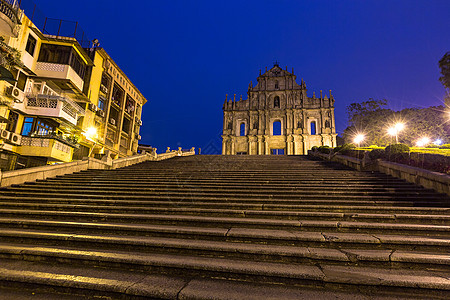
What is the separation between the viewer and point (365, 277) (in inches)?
115

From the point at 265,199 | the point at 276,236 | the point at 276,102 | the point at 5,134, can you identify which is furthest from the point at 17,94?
the point at 276,102

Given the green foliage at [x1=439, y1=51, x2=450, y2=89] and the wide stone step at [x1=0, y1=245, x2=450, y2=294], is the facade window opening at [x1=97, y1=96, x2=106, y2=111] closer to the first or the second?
the wide stone step at [x1=0, y1=245, x2=450, y2=294]

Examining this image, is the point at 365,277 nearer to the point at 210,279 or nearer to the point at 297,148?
the point at 210,279

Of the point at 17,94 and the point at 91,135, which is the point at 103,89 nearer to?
the point at 91,135

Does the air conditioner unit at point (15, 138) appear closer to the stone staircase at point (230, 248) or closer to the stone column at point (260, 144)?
the stone staircase at point (230, 248)

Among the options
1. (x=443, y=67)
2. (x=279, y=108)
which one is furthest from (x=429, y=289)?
(x=279, y=108)

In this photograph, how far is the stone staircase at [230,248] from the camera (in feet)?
9.31

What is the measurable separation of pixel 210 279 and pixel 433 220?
5.24 meters

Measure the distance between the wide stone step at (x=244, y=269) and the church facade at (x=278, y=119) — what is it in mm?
33282

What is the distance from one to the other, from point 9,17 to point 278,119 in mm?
34136

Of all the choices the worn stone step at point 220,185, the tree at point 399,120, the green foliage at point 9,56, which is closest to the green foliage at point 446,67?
the tree at point 399,120

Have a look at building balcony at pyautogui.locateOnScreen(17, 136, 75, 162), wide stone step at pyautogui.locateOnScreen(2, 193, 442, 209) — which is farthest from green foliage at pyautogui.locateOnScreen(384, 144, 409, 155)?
building balcony at pyautogui.locateOnScreen(17, 136, 75, 162)

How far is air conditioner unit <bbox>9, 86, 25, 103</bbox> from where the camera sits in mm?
15069

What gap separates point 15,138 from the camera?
15.4m
